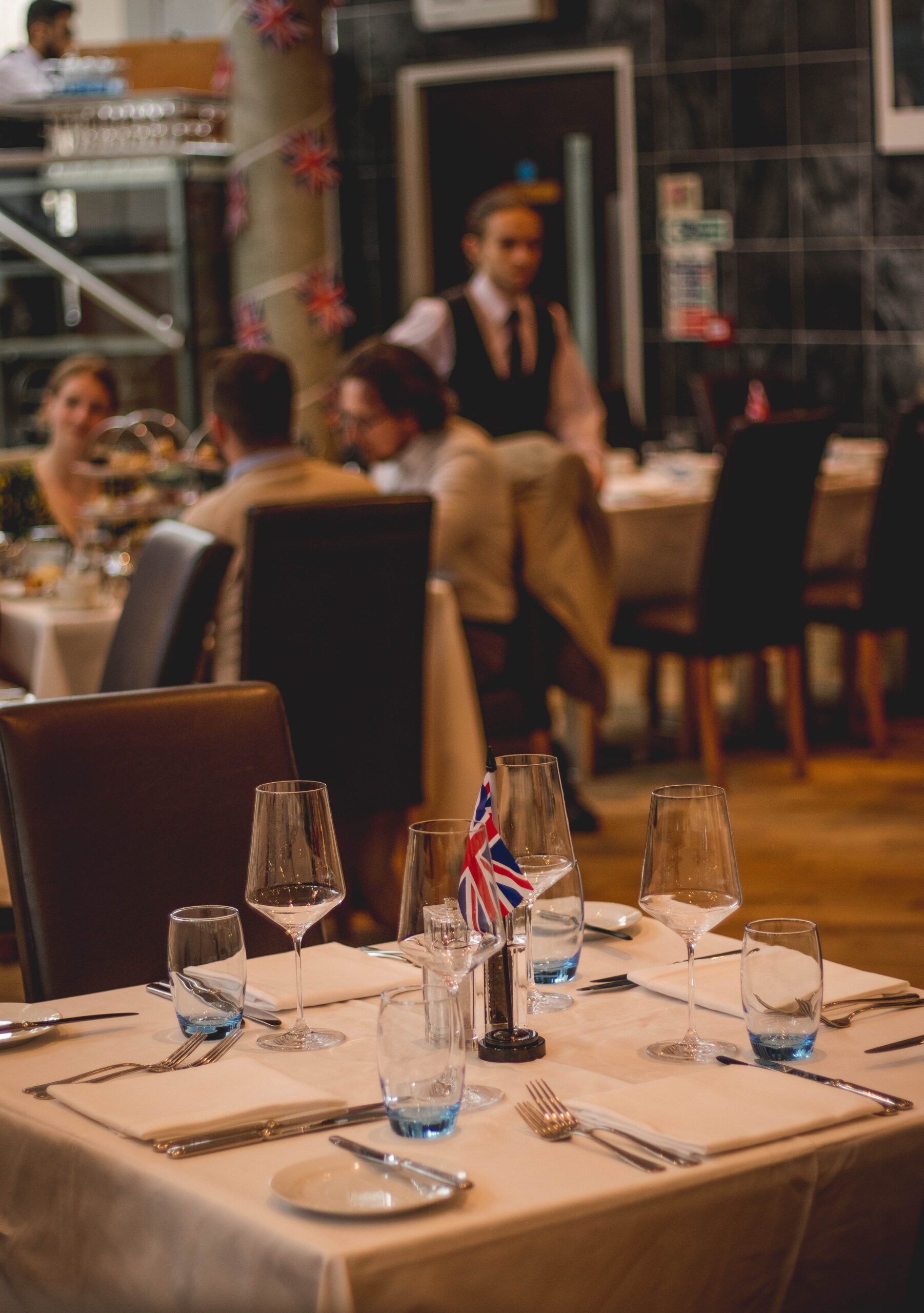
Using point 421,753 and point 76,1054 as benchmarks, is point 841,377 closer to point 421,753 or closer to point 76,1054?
point 421,753

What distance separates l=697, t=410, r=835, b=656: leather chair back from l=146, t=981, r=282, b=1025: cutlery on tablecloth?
325 centimetres

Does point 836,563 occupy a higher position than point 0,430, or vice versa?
point 0,430

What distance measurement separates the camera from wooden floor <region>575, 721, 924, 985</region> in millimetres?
3595

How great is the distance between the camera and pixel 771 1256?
1.11 meters

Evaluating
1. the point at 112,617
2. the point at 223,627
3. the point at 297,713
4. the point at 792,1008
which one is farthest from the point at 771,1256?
the point at 112,617

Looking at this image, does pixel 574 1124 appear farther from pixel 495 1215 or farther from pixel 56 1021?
pixel 56 1021

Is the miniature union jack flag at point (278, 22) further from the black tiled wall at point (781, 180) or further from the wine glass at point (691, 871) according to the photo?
the wine glass at point (691, 871)

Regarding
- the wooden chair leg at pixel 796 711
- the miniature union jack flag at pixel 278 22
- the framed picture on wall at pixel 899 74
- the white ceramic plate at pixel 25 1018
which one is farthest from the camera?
the miniature union jack flag at pixel 278 22

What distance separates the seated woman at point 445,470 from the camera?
3.76 m

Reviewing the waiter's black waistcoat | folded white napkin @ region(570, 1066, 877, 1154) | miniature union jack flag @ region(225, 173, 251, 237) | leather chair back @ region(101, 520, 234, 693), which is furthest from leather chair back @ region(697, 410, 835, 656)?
miniature union jack flag @ region(225, 173, 251, 237)

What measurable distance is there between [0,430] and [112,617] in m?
4.49

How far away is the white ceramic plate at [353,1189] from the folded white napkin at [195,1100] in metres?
0.09

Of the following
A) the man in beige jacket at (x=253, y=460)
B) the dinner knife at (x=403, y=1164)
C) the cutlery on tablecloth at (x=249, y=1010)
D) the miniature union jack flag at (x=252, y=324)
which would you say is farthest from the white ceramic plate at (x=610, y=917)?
the miniature union jack flag at (x=252, y=324)

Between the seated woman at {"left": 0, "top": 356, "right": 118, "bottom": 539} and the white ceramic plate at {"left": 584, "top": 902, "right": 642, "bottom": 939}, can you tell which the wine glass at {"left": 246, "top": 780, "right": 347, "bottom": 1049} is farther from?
the seated woman at {"left": 0, "top": 356, "right": 118, "bottom": 539}
